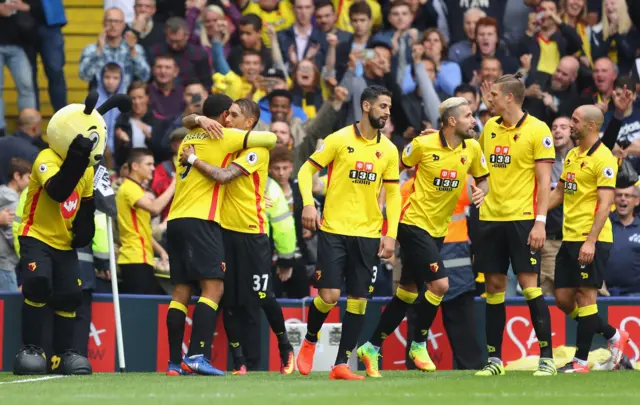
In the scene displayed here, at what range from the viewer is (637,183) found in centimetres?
1522

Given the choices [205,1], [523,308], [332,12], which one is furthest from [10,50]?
[523,308]

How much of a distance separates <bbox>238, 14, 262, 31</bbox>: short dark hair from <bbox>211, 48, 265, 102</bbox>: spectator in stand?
0.39 m

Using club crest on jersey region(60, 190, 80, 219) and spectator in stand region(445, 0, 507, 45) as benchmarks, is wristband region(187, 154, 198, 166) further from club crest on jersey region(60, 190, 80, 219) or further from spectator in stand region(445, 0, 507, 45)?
spectator in stand region(445, 0, 507, 45)

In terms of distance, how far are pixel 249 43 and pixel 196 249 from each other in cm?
669

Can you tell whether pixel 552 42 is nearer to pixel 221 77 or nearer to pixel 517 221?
pixel 221 77

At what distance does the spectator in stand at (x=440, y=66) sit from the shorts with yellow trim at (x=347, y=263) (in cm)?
620

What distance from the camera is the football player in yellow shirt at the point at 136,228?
49.2 ft

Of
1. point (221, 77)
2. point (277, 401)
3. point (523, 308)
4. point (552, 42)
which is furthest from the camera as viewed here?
point (552, 42)

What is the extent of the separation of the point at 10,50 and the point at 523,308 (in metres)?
7.50

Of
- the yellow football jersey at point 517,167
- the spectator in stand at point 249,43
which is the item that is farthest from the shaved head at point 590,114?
the spectator in stand at point 249,43

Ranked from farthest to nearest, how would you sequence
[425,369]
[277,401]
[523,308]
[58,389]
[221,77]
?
1. [221,77]
2. [523,308]
3. [425,369]
4. [58,389]
5. [277,401]

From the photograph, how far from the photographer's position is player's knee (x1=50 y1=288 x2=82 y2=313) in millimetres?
12172

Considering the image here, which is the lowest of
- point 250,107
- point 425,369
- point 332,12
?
point 425,369

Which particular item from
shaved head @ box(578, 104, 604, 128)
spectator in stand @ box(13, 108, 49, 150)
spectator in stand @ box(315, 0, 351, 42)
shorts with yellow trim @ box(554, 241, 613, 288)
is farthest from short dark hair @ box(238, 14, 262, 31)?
shorts with yellow trim @ box(554, 241, 613, 288)
